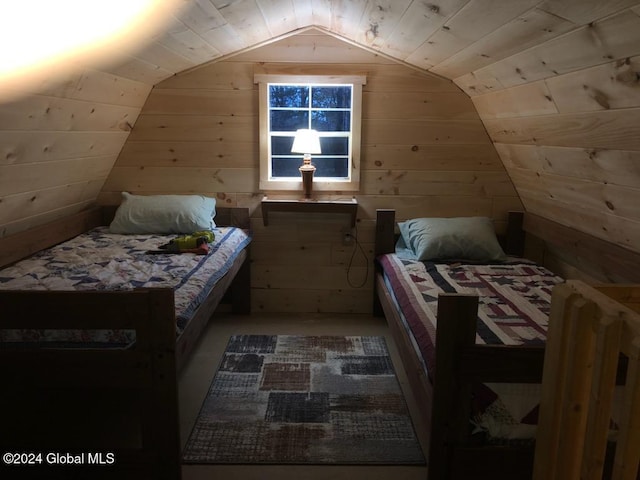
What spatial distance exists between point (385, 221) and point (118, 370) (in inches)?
→ 88.6

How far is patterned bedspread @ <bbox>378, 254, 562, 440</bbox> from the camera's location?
5.73 ft

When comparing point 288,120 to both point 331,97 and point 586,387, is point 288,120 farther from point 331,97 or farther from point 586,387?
point 586,387

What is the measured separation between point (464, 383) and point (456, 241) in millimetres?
1731

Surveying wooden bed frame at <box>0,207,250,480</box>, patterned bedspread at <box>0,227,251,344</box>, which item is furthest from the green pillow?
→ wooden bed frame at <box>0,207,250,480</box>

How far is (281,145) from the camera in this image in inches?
149

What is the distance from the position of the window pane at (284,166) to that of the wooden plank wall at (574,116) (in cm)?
114

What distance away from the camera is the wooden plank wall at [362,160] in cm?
359

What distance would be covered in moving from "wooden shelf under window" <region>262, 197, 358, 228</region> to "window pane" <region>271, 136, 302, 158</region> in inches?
14.7

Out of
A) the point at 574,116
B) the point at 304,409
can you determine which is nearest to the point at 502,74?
the point at 574,116

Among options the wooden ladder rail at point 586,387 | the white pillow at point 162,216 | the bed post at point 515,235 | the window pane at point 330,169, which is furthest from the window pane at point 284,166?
the wooden ladder rail at point 586,387

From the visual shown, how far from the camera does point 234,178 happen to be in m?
3.75

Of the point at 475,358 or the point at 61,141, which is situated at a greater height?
the point at 61,141

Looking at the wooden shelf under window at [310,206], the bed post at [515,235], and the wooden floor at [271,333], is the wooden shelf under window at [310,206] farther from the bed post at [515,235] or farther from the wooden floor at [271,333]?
the bed post at [515,235]

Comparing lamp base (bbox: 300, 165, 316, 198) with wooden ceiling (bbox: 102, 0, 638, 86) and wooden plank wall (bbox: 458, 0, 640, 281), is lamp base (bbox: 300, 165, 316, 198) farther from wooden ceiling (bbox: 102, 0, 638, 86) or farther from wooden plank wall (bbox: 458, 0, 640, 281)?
wooden plank wall (bbox: 458, 0, 640, 281)
